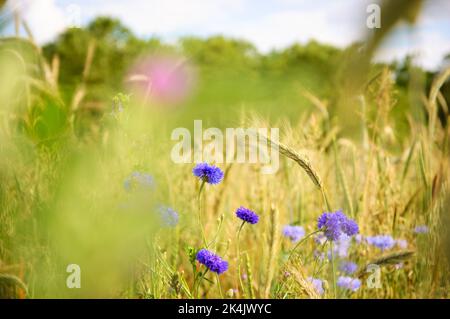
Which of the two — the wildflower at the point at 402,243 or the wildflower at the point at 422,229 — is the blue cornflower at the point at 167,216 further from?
the wildflower at the point at 402,243

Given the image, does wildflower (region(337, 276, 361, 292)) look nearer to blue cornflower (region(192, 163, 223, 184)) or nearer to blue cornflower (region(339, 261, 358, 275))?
blue cornflower (region(339, 261, 358, 275))

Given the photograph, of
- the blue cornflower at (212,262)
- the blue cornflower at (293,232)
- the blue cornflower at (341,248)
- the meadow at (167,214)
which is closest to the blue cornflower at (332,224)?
the meadow at (167,214)

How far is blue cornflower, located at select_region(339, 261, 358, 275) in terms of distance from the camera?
188 cm

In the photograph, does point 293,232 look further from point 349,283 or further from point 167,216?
point 167,216

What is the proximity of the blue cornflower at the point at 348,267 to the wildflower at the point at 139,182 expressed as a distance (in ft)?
2.81

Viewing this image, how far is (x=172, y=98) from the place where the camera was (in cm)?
277

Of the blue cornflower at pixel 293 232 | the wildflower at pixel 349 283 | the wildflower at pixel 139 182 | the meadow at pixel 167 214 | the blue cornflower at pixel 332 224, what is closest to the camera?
the meadow at pixel 167 214

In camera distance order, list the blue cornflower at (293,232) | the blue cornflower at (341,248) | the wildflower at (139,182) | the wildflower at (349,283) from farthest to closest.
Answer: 1. the blue cornflower at (341,248)
2. the blue cornflower at (293,232)
3. the wildflower at (349,283)
4. the wildflower at (139,182)

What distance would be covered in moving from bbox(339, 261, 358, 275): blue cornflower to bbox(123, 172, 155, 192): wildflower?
855mm

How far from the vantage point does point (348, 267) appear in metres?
1.89

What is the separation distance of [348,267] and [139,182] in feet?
2.91

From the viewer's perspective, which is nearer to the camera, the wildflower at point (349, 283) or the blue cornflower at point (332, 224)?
the blue cornflower at point (332, 224)

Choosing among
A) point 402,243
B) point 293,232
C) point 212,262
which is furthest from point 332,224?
point 402,243

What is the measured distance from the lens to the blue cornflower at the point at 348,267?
6.17 feet
